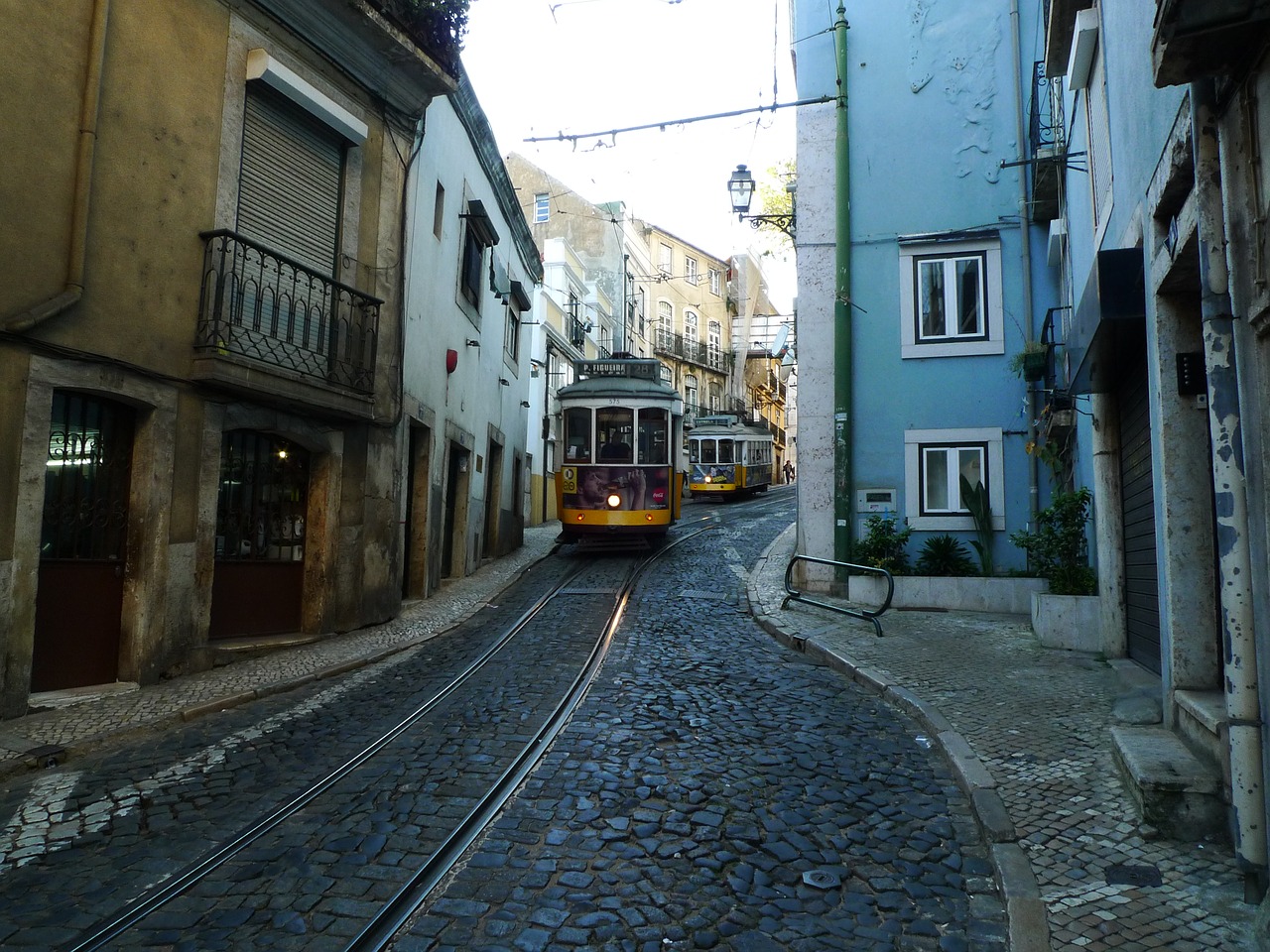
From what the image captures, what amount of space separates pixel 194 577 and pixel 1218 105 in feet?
25.3

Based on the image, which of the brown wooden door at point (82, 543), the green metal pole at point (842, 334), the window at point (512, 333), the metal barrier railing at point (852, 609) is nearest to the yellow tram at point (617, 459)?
the window at point (512, 333)

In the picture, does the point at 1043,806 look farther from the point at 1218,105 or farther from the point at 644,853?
the point at 1218,105

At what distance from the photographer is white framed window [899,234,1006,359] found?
40.4 feet

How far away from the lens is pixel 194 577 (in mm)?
A: 7645

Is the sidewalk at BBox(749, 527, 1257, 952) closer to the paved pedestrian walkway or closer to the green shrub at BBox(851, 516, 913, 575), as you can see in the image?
the paved pedestrian walkway

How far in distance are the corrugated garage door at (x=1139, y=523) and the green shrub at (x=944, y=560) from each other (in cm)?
383

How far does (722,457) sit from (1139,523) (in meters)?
26.4

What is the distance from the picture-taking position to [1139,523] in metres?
7.04

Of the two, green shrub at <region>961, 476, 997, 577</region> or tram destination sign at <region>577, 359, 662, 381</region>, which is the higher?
tram destination sign at <region>577, 359, 662, 381</region>

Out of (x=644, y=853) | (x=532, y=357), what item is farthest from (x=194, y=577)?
(x=532, y=357)

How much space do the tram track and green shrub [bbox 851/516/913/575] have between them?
4.67 meters

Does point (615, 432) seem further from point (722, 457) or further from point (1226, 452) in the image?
point (722, 457)

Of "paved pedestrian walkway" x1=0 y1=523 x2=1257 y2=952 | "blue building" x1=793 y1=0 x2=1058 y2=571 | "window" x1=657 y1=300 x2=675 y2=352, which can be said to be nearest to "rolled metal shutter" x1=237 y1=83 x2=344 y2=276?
"paved pedestrian walkway" x1=0 y1=523 x2=1257 y2=952

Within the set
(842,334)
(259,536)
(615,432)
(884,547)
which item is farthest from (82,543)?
(615,432)
